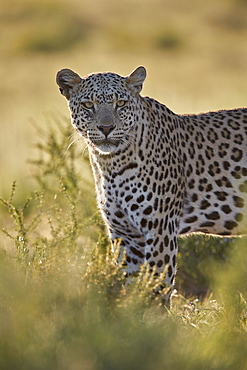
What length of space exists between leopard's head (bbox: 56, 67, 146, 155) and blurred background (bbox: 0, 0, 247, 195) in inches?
248

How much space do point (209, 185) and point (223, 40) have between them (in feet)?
114

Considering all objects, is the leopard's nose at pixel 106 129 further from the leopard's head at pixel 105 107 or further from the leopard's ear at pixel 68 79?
the leopard's ear at pixel 68 79

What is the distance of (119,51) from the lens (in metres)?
39.9

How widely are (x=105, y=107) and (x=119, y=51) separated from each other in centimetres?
3182

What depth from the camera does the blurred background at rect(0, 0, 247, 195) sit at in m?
24.6

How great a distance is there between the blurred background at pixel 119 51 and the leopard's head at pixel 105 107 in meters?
6.29

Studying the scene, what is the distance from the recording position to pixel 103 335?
18.6 ft

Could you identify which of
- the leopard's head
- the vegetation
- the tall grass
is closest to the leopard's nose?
the leopard's head

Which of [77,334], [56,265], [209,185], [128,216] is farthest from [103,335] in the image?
[209,185]

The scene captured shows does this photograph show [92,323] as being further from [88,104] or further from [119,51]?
[119,51]

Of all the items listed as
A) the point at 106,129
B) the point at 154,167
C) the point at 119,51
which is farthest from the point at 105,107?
the point at 119,51

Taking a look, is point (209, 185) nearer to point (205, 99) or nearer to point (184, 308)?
point (184, 308)

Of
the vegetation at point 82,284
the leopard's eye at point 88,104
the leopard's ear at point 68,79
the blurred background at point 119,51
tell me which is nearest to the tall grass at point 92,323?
the vegetation at point 82,284

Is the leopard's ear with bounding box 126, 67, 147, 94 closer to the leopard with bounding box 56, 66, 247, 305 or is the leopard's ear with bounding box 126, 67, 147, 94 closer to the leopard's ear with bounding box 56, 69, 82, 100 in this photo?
the leopard with bounding box 56, 66, 247, 305
